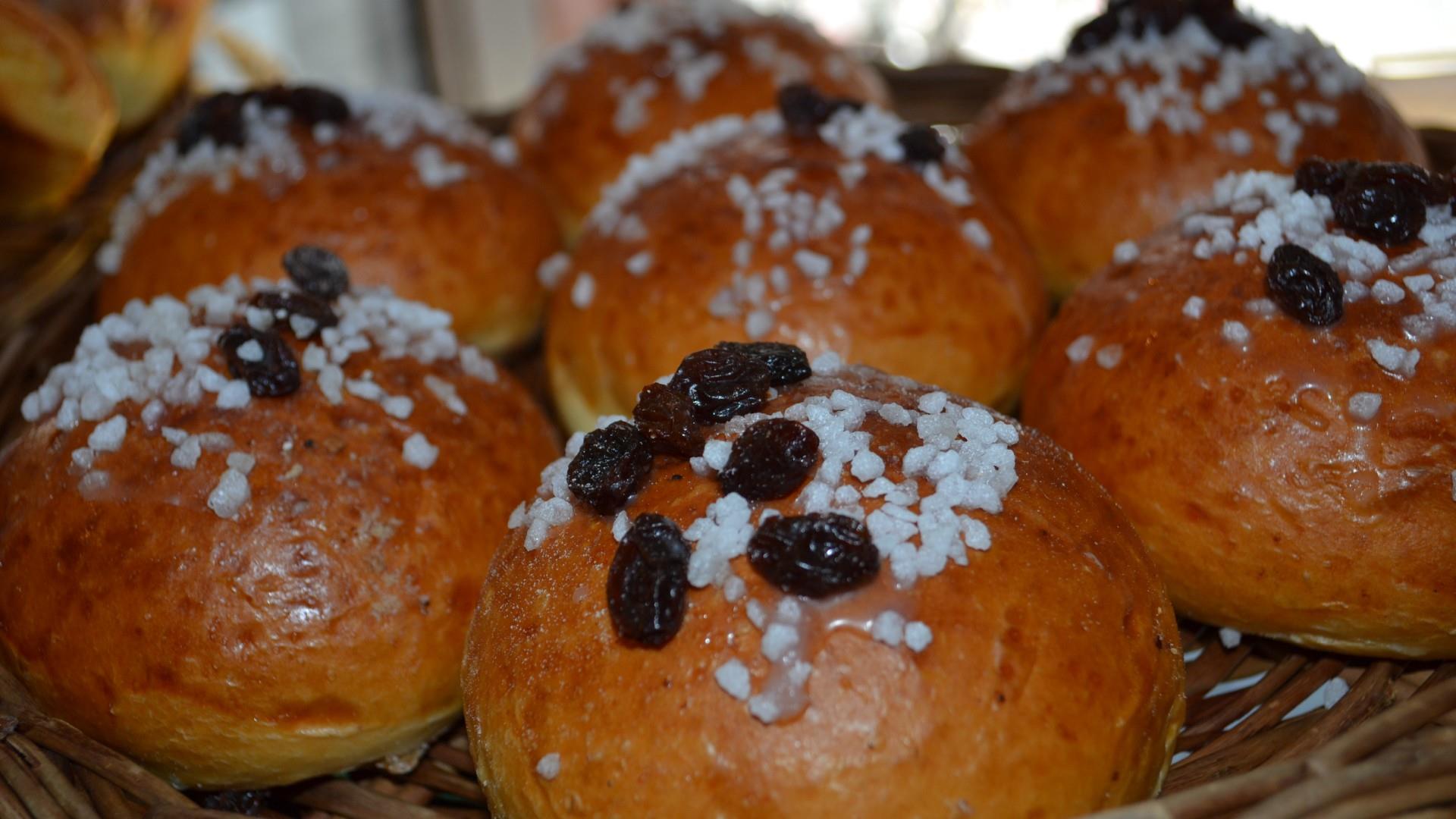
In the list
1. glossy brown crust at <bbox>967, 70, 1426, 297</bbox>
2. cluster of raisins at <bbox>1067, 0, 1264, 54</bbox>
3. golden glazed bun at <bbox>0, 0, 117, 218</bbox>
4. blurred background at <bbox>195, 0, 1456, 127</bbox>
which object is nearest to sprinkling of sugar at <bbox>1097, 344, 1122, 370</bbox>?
glossy brown crust at <bbox>967, 70, 1426, 297</bbox>

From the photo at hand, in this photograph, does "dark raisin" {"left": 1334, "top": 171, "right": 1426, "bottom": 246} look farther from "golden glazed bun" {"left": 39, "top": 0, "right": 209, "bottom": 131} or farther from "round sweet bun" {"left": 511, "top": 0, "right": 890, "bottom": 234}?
"golden glazed bun" {"left": 39, "top": 0, "right": 209, "bottom": 131}

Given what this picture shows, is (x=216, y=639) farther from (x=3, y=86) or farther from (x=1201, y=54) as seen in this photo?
(x=1201, y=54)

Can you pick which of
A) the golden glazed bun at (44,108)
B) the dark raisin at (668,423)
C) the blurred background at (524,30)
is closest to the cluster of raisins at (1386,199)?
the dark raisin at (668,423)

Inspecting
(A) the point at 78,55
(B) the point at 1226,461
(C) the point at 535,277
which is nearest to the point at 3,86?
(A) the point at 78,55

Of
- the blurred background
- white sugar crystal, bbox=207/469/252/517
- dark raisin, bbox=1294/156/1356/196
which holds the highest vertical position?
dark raisin, bbox=1294/156/1356/196

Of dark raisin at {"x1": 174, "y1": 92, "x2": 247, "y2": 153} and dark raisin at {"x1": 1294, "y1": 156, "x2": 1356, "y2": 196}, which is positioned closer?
dark raisin at {"x1": 1294, "y1": 156, "x2": 1356, "y2": 196}

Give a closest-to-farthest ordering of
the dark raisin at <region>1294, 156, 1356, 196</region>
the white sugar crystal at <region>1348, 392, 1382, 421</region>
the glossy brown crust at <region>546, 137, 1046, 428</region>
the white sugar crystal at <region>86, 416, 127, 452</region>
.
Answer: the white sugar crystal at <region>1348, 392, 1382, 421</region>, the white sugar crystal at <region>86, 416, 127, 452</region>, the dark raisin at <region>1294, 156, 1356, 196</region>, the glossy brown crust at <region>546, 137, 1046, 428</region>
